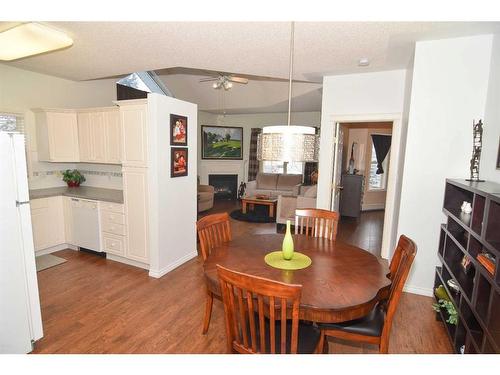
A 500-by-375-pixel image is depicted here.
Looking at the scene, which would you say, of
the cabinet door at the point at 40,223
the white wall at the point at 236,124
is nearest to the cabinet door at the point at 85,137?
the cabinet door at the point at 40,223

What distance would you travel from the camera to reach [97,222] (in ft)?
12.1

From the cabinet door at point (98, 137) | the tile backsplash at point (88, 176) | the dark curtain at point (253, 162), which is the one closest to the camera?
the cabinet door at point (98, 137)

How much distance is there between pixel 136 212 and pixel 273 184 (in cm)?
459

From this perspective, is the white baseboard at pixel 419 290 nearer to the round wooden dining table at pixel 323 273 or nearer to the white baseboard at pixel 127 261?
the round wooden dining table at pixel 323 273

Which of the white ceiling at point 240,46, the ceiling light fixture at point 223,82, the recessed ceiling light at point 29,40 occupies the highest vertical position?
the ceiling light fixture at point 223,82

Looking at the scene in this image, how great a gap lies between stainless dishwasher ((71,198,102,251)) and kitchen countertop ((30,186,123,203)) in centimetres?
9

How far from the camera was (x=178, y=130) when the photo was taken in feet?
10.9

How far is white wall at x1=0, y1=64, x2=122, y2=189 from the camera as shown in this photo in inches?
143

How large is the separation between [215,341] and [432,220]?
7.84ft

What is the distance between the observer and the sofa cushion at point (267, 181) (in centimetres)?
743

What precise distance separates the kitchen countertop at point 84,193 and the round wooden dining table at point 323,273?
2.17m

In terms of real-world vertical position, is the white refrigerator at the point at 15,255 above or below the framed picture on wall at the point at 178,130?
below

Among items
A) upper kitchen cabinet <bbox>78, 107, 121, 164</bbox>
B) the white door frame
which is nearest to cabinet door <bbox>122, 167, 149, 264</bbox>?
upper kitchen cabinet <bbox>78, 107, 121, 164</bbox>

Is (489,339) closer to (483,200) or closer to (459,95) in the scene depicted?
(483,200)
